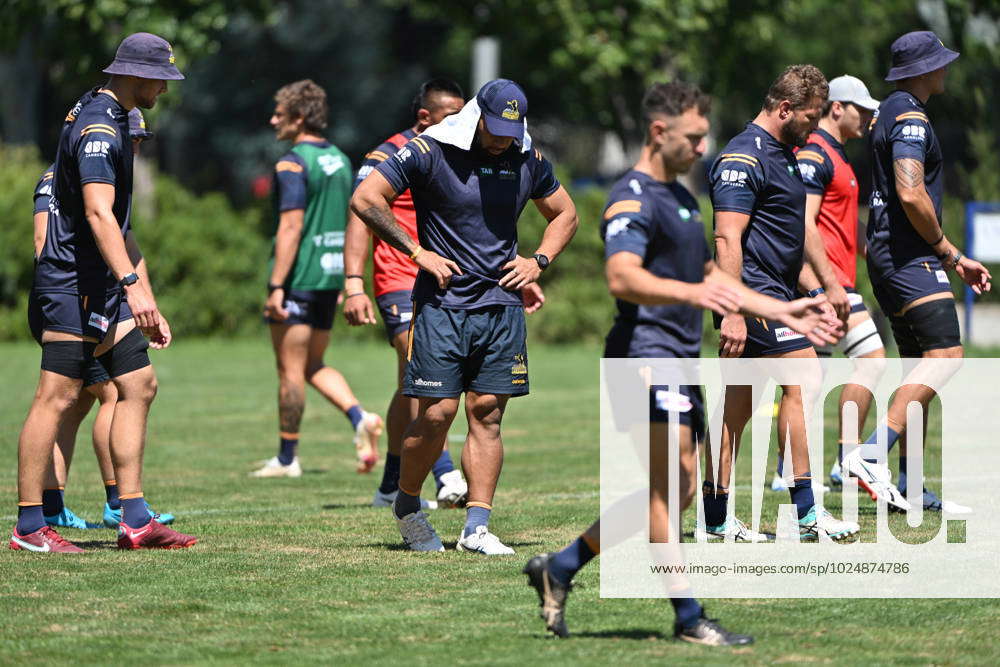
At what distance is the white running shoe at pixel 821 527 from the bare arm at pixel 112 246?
321 cm

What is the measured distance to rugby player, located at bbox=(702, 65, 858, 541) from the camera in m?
7.32

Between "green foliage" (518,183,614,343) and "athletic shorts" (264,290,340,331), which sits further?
"green foliage" (518,183,614,343)

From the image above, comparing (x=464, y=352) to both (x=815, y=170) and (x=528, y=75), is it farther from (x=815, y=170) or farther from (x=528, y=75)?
(x=528, y=75)

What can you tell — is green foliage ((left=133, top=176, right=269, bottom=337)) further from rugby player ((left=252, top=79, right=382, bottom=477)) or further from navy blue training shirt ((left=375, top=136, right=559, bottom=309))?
navy blue training shirt ((left=375, top=136, right=559, bottom=309))

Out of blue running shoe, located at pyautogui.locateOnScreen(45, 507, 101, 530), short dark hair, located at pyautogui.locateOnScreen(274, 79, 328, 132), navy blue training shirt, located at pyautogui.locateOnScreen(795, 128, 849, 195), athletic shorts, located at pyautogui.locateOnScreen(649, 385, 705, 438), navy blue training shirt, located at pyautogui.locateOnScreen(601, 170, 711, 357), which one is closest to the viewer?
navy blue training shirt, located at pyautogui.locateOnScreen(601, 170, 711, 357)

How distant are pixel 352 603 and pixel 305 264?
15.2ft

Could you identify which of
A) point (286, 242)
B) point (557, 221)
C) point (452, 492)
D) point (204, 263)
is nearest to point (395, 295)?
point (452, 492)

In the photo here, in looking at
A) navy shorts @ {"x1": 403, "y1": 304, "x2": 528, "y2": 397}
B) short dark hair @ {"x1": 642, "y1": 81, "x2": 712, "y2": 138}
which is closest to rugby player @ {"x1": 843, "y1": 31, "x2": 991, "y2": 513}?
navy shorts @ {"x1": 403, "y1": 304, "x2": 528, "y2": 397}

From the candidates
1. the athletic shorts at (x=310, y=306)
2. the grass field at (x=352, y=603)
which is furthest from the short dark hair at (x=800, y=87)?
the athletic shorts at (x=310, y=306)

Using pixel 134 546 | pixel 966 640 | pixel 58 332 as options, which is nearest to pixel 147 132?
pixel 58 332

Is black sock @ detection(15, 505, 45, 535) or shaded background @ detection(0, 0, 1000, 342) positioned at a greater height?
shaded background @ detection(0, 0, 1000, 342)

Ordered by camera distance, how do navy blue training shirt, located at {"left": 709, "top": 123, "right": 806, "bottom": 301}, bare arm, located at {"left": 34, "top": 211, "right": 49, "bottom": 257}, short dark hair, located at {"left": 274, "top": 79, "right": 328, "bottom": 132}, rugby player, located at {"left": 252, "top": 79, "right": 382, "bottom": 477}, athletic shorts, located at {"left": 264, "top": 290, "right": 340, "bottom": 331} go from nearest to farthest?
navy blue training shirt, located at {"left": 709, "top": 123, "right": 806, "bottom": 301} < bare arm, located at {"left": 34, "top": 211, "right": 49, "bottom": 257} < short dark hair, located at {"left": 274, "top": 79, "right": 328, "bottom": 132} < rugby player, located at {"left": 252, "top": 79, "right": 382, "bottom": 477} < athletic shorts, located at {"left": 264, "top": 290, "right": 340, "bottom": 331}

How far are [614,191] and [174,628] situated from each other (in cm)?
227

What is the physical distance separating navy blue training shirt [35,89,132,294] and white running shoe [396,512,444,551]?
5.83 ft
